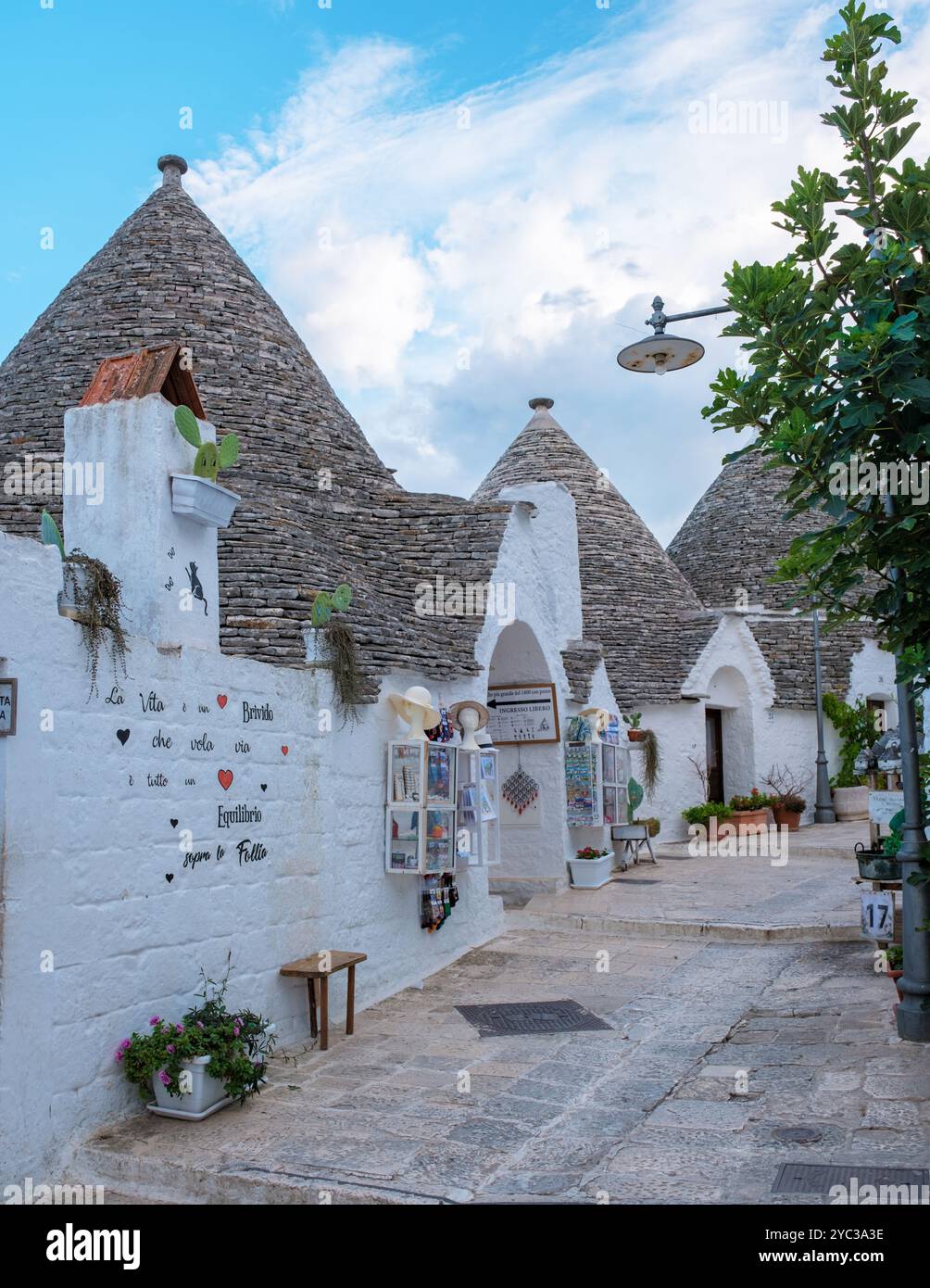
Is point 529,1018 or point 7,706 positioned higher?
point 7,706

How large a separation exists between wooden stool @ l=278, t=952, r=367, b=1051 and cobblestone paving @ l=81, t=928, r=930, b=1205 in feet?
0.45

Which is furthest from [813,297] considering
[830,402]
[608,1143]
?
[608,1143]

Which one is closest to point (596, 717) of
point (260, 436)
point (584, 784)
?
point (584, 784)

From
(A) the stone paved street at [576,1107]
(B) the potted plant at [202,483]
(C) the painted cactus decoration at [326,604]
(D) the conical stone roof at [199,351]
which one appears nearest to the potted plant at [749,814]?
(D) the conical stone roof at [199,351]

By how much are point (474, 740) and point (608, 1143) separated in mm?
4612

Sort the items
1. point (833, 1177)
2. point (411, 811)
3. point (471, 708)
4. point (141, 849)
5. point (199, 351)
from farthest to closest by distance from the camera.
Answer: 1. point (199, 351)
2. point (471, 708)
3. point (411, 811)
4. point (141, 849)
5. point (833, 1177)

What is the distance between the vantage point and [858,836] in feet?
56.7

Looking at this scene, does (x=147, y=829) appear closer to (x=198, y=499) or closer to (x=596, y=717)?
(x=198, y=499)

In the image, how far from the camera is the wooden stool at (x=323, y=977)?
250 inches

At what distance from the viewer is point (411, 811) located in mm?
8039

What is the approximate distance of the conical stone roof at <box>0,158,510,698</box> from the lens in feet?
29.1

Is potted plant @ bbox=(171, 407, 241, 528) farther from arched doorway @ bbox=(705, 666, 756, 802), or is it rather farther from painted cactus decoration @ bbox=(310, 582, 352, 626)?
arched doorway @ bbox=(705, 666, 756, 802)

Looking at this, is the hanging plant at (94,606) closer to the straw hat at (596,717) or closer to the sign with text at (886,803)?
the sign with text at (886,803)

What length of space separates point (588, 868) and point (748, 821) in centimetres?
657
